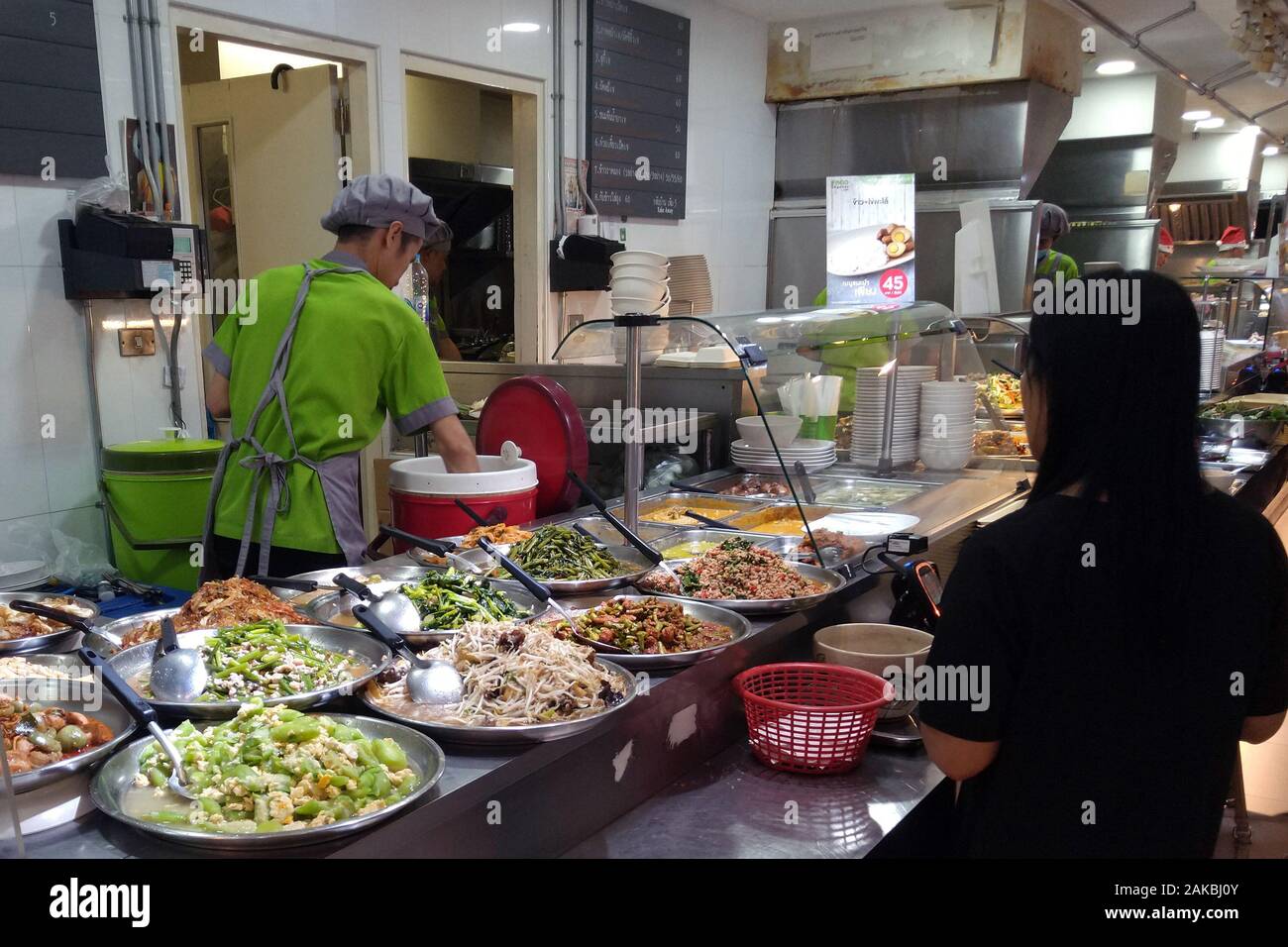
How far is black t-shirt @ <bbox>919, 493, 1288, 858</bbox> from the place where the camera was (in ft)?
4.89

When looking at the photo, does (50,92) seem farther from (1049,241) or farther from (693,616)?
(1049,241)

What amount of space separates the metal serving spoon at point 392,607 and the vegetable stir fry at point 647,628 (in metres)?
0.28

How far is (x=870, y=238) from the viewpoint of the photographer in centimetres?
518

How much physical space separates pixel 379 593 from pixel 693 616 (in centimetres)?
68

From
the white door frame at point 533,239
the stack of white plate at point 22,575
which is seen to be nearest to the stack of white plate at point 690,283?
the white door frame at point 533,239

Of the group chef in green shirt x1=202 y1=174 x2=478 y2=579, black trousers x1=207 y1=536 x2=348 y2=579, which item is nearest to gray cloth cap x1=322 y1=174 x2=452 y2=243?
chef in green shirt x1=202 y1=174 x2=478 y2=579

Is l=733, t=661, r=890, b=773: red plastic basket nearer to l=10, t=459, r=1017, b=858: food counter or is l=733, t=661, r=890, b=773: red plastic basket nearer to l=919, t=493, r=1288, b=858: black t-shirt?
l=10, t=459, r=1017, b=858: food counter

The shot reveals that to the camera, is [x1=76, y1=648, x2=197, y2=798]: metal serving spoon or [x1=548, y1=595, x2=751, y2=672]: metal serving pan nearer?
[x1=76, y1=648, x2=197, y2=798]: metal serving spoon

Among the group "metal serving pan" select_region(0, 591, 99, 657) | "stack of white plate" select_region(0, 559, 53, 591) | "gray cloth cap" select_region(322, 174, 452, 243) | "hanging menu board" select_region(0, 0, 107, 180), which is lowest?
"stack of white plate" select_region(0, 559, 53, 591)

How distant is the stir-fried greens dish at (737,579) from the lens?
2.32 meters

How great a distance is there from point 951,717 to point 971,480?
2343 millimetres

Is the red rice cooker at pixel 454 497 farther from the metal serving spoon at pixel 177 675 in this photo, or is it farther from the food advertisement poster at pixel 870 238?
the food advertisement poster at pixel 870 238

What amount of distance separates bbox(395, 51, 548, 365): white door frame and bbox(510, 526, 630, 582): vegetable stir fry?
3404 millimetres

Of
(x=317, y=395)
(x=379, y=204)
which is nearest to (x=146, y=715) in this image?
(x=317, y=395)
